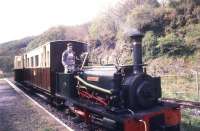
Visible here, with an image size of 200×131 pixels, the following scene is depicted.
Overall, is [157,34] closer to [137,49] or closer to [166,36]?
[166,36]

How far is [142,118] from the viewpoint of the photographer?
8188 millimetres

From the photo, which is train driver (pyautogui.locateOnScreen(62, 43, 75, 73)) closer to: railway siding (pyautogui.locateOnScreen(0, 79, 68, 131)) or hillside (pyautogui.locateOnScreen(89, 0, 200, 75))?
railway siding (pyautogui.locateOnScreen(0, 79, 68, 131))

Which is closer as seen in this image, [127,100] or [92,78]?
[127,100]

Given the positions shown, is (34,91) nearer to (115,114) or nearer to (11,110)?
(11,110)

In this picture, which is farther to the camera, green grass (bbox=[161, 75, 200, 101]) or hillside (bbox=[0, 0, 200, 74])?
hillside (bbox=[0, 0, 200, 74])

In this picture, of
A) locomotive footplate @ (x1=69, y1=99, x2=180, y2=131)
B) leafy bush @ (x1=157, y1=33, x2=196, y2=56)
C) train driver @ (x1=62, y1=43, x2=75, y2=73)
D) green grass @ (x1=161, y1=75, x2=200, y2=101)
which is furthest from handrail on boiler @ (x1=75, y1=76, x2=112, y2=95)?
leafy bush @ (x1=157, y1=33, x2=196, y2=56)

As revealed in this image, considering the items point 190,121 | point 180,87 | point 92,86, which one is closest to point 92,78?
point 92,86

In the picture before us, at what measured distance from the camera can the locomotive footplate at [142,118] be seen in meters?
8.16

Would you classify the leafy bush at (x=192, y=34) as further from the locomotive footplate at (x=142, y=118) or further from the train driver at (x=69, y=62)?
the locomotive footplate at (x=142, y=118)

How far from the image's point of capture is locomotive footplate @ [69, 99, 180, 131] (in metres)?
8.16

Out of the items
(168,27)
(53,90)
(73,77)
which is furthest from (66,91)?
(168,27)

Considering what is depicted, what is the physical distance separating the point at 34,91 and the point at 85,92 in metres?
12.8

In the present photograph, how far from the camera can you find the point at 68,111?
13.1m

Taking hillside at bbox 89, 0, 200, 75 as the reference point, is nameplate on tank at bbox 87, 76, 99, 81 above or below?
below
